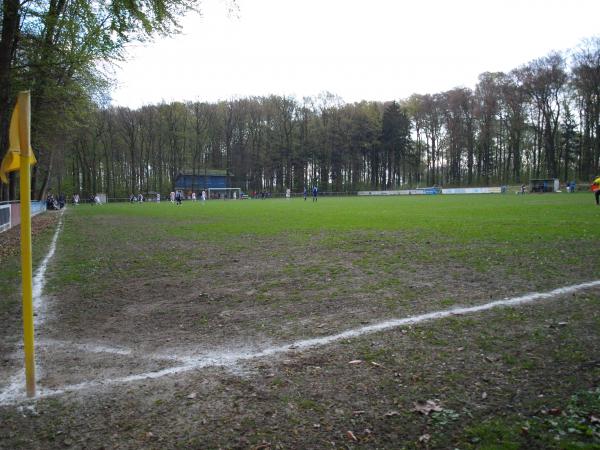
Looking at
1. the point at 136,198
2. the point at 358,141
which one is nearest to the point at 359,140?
the point at 358,141

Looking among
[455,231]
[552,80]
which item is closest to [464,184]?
[552,80]

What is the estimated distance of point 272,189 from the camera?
96312 millimetres

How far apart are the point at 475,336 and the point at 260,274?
4.99m

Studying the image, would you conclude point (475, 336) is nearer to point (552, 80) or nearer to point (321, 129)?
point (552, 80)

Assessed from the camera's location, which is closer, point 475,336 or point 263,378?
point 263,378

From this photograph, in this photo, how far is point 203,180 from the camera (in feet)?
299

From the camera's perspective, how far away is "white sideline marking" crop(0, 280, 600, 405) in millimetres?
3873

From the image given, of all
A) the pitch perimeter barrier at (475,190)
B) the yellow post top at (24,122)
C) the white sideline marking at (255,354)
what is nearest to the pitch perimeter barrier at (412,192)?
the pitch perimeter barrier at (475,190)

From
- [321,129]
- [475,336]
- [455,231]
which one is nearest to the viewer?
[475,336]

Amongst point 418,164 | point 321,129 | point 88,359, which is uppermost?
point 321,129

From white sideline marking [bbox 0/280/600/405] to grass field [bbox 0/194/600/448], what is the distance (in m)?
0.03

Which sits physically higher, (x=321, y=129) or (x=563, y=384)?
→ (x=321, y=129)

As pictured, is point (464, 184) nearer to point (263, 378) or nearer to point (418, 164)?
point (418, 164)

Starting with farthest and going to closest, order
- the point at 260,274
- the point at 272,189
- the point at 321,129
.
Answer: the point at 272,189, the point at 321,129, the point at 260,274
